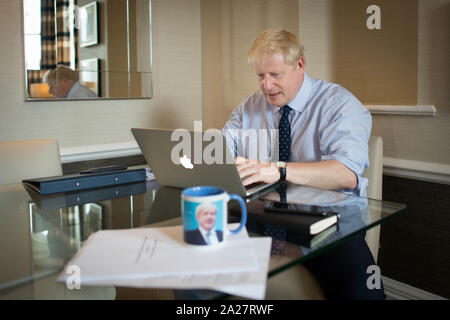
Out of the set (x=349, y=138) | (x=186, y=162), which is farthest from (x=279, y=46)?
(x=186, y=162)

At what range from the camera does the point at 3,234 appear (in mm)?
1017

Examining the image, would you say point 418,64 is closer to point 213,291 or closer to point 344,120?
point 344,120

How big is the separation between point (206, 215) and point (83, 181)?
29.5 inches

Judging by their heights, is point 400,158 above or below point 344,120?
below

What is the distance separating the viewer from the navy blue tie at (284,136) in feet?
5.89

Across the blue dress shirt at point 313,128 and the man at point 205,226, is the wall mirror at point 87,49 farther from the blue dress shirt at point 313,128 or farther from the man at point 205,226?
the man at point 205,226

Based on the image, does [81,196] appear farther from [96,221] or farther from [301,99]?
[301,99]

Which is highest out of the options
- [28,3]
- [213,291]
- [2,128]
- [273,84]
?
[28,3]

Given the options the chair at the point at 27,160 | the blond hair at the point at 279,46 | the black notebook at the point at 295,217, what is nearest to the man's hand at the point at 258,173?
the black notebook at the point at 295,217

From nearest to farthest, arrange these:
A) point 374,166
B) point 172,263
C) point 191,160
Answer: point 172,263 → point 191,160 → point 374,166

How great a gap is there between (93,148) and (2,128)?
1.46 feet

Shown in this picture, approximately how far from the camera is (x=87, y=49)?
7.27ft

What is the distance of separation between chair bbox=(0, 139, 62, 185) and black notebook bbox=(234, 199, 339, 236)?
40.3 inches

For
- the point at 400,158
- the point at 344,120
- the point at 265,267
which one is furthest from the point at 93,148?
the point at 265,267
